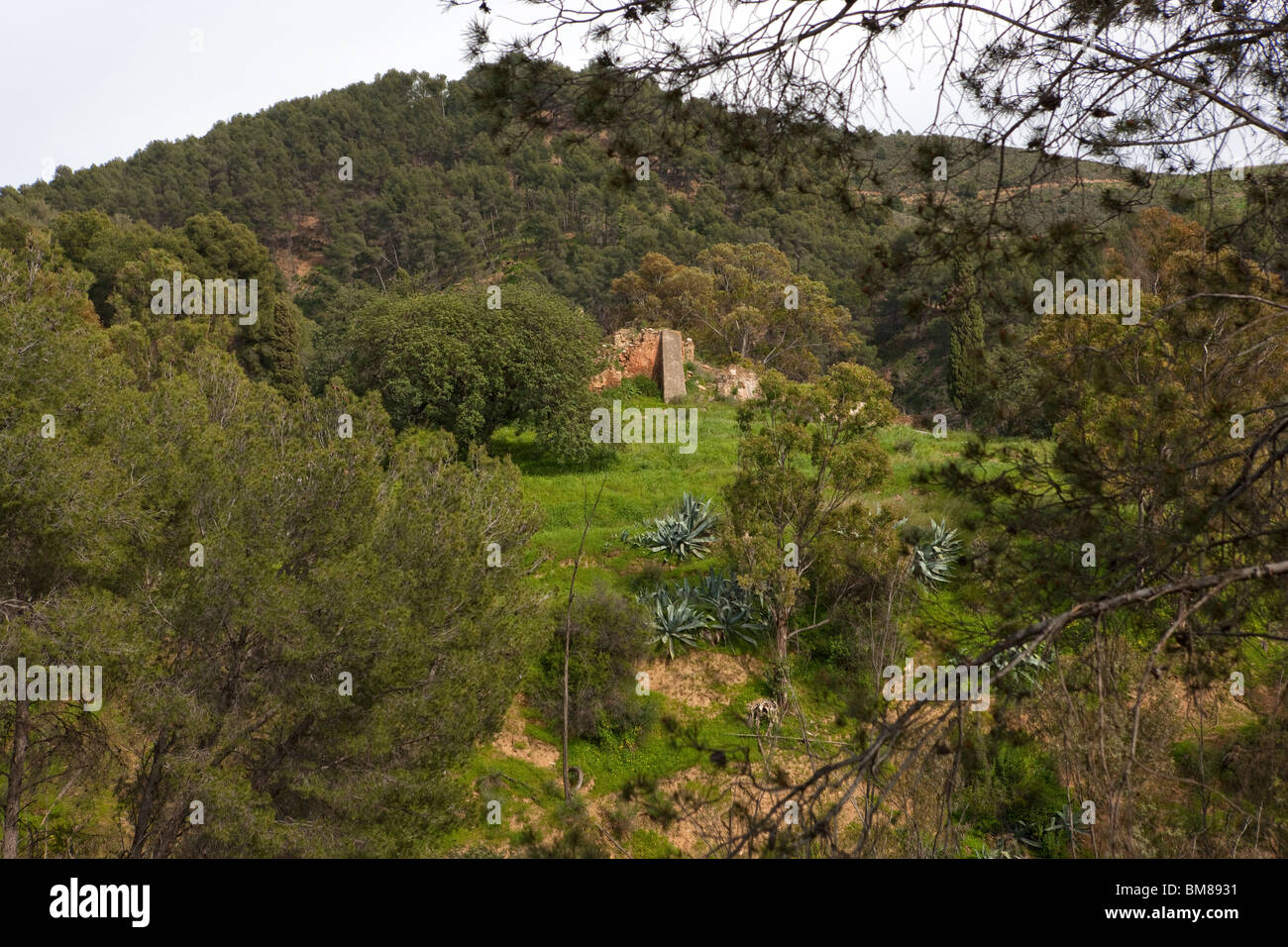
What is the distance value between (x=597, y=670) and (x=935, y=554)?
20.1 ft

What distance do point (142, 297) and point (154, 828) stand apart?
2400 centimetres

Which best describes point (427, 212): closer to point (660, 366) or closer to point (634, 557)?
point (660, 366)

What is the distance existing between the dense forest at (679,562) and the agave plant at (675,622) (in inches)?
2.8

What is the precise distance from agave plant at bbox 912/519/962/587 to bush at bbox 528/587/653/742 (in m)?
4.67

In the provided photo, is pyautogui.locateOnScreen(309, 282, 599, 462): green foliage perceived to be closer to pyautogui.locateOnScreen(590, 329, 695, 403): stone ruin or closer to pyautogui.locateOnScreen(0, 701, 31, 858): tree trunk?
pyautogui.locateOnScreen(590, 329, 695, 403): stone ruin

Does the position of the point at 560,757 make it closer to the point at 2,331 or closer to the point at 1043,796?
the point at 1043,796

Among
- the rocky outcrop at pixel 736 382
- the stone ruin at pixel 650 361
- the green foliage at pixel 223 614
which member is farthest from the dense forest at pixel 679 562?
the rocky outcrop at pixel 736 382

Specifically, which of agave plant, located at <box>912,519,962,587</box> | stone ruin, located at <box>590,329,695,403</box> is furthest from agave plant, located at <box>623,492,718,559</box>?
stone ruin, located at <box>590,329,695,403</box>

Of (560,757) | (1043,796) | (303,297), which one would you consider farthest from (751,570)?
(303,297)

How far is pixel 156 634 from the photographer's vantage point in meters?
7.82

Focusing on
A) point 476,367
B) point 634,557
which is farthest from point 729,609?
point 476,367

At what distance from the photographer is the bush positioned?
42.9ft

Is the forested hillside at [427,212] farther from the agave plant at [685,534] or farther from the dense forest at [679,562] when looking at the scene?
the dense forest at [679,562]

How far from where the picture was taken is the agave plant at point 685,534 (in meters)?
16.4
